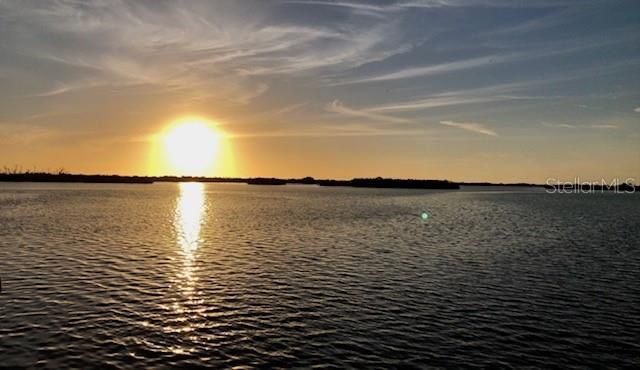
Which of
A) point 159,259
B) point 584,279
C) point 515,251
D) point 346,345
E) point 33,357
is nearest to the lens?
point 33,357

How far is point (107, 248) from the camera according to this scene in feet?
170

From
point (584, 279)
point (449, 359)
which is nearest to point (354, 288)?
point (449, 359)

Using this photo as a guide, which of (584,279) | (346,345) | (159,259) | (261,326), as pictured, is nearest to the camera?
(346,345)

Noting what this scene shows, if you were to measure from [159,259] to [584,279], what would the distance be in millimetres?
39306

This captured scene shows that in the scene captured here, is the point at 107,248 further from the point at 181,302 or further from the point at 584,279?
the point at 584,279

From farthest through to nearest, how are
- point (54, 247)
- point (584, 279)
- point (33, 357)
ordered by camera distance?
point (54, 247), point (584, 279), point (33, 357)

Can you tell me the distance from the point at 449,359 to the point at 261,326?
10251 mm

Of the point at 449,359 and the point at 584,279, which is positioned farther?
the point at 584,279

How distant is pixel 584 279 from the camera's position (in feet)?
127

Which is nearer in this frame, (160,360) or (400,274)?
(160,360)

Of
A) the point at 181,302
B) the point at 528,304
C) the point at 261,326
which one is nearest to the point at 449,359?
the point at 261,326

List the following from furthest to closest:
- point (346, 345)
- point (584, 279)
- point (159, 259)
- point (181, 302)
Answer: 1. point (159, 259)
2. point (584, 279)
3. point (181, 302)
4. point (346, 345)

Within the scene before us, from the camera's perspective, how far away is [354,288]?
34.7 m

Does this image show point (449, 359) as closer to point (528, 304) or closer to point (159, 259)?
point (528, 304)
